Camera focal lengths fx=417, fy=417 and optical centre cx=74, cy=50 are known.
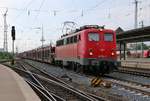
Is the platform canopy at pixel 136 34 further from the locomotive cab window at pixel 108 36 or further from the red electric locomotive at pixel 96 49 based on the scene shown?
the red electric locomotive at pixel 96 49

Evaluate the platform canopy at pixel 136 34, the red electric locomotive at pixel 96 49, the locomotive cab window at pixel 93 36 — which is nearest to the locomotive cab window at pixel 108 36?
the red electric locomotive at pixel 96 49

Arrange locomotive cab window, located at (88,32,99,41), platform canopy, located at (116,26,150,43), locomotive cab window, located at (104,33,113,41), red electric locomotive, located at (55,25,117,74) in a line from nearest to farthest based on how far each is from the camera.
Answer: red electric locomotive, located at (55,25,117,74) < locomotive cab window, located at (88,32,99,41) < locomotive cab window, located at (104,33,113,41) < platform canopy, located at (116,26,150,43)

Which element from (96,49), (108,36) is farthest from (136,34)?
(96,49)

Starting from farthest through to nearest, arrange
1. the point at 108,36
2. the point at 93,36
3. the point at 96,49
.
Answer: the point at 108,36
the point at 93,36
the point at 96,49

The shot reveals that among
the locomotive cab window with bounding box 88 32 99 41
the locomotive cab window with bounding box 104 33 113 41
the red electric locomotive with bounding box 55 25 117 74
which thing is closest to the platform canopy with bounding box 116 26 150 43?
the locomotive cab window with bounding box 104 33 113 41

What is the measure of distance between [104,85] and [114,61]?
24.7 feet

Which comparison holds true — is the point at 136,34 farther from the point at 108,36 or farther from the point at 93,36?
the point at 93,36

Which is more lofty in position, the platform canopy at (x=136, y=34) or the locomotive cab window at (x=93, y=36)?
the platform canopy at (x=136, y=34)

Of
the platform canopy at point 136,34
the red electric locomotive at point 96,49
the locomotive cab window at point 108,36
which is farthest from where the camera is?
the platform canopy at point 136,34

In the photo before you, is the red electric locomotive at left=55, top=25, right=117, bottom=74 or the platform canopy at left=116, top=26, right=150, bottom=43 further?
the platform canopy at left=116, top=26, right=150, bottom=43

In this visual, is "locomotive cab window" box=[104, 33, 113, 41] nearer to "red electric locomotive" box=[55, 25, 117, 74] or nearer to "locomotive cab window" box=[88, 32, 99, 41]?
"red electric locomotive" box=[55, 25, 117, 74]

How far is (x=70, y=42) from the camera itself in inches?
1337

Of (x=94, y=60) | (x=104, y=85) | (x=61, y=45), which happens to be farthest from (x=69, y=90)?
(x=61, y=45)

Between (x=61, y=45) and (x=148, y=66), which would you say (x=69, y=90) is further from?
(x=148, y=66)
